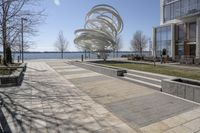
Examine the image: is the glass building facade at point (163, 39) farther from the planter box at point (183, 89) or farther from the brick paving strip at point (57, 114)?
the brick paving strip at point (57, 114)

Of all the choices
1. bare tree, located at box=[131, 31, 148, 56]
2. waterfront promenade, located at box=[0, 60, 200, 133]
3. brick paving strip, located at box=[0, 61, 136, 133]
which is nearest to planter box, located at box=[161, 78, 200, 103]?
waterfront promenade, located at box=[0, 60, 200, 133]

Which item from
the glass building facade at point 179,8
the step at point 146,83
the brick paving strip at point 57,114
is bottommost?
the brick paving strip at point 57,114

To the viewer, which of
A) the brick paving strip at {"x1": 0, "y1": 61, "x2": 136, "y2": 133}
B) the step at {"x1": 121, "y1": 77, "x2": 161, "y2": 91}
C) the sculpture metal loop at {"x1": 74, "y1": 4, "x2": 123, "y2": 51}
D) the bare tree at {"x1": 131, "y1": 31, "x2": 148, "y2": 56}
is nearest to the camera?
the brick paving strip at {"x1": 0, "y1": 61, "x2": 136, "y2": 133}

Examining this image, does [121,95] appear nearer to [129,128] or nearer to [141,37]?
[129,128]

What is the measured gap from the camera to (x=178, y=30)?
36625mm

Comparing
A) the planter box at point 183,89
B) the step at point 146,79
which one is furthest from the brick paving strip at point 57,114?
the step at point 146,79

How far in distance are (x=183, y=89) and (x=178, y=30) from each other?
31.2 m

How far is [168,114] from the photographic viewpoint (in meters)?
6.63

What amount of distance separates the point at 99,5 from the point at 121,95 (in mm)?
25927

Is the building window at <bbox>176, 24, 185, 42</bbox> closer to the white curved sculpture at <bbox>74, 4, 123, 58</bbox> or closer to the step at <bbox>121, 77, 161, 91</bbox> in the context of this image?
the white curved sculpture at <bbox>74, 4, 123, 58</bbox>

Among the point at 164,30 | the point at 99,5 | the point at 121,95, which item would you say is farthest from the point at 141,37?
the point at 121,95

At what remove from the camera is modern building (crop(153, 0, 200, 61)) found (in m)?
32.8

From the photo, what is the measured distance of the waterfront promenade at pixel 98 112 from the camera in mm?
5559

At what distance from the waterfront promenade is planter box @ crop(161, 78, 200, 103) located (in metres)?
0.38
